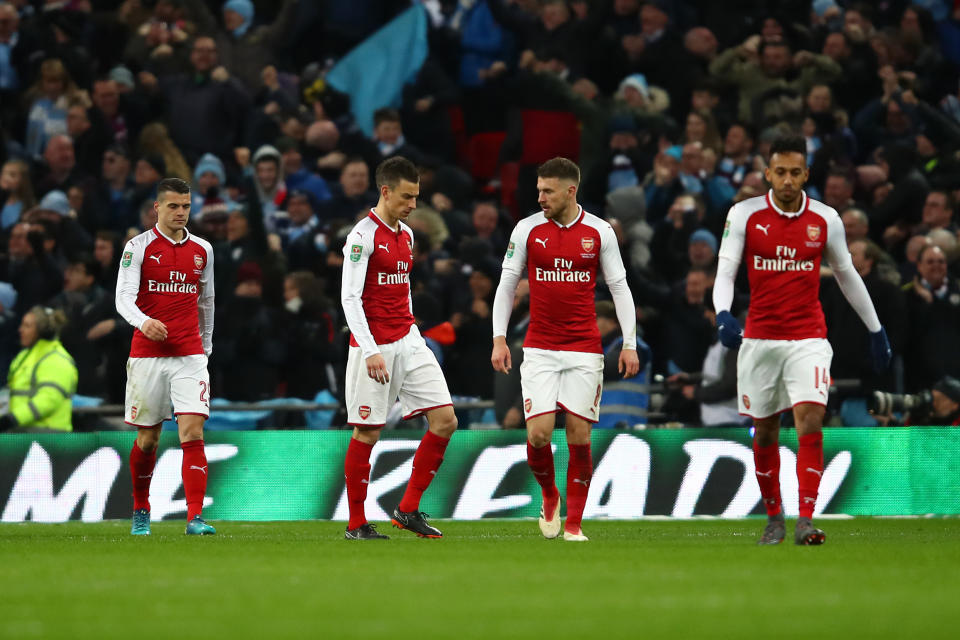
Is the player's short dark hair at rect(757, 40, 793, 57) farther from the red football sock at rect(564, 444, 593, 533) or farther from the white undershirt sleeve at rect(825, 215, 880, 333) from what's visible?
the red football sock at rect(564, 444, 593, 533)

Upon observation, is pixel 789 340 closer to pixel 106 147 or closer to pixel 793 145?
pixel 793 145

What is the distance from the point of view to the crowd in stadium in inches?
653

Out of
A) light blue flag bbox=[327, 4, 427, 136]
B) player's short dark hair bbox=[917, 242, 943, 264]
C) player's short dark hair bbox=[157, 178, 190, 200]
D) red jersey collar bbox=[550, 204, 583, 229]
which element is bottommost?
player's short dark hair bbox=[917, 242, 943, 264]

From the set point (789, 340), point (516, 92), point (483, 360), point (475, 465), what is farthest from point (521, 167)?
point (789, 340)

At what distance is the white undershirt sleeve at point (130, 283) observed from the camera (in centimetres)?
1222

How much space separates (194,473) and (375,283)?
6.48 feet

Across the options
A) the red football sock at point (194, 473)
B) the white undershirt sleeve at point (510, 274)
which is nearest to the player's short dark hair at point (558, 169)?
the white undershirt sleeve at point (510, 274)

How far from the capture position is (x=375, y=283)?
11836 millimetres

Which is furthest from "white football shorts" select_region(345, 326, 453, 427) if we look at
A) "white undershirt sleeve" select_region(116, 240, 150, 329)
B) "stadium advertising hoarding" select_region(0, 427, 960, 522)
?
"stadium advertising hoarding" select_region(0, 427, 960, 522)

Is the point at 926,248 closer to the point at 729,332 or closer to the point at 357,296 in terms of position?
the point at 729,332

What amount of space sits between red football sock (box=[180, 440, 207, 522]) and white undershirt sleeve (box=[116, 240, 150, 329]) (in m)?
0.96

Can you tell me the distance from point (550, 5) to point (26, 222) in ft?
22.0

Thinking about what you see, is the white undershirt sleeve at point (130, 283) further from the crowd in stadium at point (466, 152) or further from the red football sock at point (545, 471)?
the crowd in stadium at point (466, 152)

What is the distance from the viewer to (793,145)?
10633 mm
